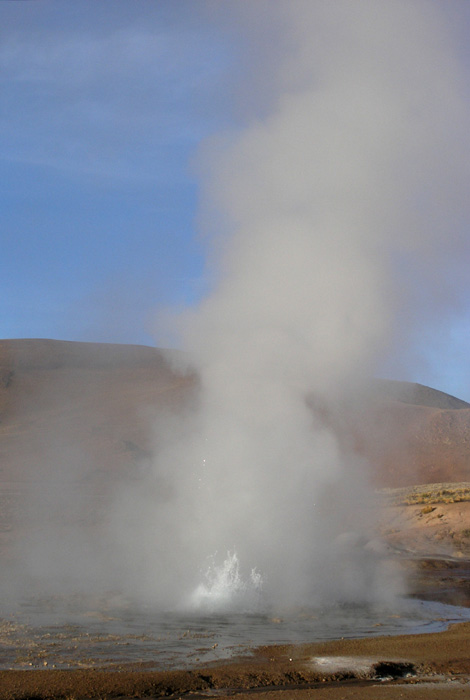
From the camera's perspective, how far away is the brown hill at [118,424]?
4169 cm

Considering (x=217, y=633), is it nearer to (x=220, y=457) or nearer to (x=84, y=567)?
(x=220, y=457)

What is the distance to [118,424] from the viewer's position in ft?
171

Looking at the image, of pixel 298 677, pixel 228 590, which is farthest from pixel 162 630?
pixel 298 677

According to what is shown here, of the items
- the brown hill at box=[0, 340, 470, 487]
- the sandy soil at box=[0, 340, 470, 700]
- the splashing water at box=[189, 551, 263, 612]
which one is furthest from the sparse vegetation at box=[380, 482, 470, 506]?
the splashing water at box=[189, 551, 263, 612]

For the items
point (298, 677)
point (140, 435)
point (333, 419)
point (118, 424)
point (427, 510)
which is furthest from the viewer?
point (118, 424)

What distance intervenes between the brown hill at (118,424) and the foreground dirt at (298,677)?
22126mm

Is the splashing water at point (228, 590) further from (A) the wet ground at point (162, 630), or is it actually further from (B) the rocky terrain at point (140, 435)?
(B) the rocky terrain at point (140, 435)

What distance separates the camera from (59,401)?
60.9 metres

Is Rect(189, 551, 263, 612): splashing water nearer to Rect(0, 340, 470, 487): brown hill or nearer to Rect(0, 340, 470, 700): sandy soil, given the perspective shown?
Rect(0, 340, 470, 700): sandy soil

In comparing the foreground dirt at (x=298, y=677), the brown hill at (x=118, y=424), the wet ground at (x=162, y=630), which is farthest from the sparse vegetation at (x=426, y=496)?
the foreground dirt at (x=298, y=677)

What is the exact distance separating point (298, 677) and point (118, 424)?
45907mm

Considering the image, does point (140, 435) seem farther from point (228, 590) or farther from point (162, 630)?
point (162, 630)

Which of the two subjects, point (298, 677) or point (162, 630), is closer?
Result: point (298, 677)

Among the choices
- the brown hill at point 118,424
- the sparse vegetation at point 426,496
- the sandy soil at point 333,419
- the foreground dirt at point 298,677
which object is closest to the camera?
the foreground dirt at point 298,677
